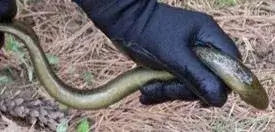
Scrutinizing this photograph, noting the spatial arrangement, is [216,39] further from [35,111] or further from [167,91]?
[35,111]

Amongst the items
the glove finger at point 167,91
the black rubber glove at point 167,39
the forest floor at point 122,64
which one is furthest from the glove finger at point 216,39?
the forest floor at point 122,64

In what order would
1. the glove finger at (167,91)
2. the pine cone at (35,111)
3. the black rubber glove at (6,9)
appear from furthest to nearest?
the pine cone at (35,111)
the black rubber glove at (6,9)
the glove finger at (167,91)

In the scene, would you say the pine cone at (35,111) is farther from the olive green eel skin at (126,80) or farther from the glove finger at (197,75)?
the glove finger at (197,75)

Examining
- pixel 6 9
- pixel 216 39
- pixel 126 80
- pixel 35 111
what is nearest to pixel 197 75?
pixel 216 39

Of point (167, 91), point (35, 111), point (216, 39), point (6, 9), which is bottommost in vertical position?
point (35, 111)

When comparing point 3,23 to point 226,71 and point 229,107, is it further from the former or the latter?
point 229,107

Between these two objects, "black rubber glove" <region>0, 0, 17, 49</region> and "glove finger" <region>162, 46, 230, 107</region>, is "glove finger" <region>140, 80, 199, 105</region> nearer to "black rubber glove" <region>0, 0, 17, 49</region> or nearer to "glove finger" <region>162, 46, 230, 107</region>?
"glove finger" <region>162, 46, 230, 107</region>

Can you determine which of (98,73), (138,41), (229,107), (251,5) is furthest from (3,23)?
(251,5)

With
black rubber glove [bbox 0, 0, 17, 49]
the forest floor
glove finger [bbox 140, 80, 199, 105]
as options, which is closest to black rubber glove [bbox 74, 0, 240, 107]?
glove finger [bbox 140, 80, 199, 105]
